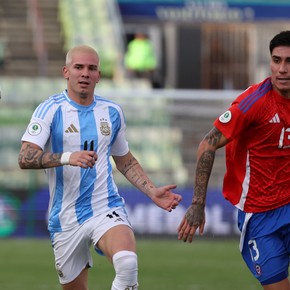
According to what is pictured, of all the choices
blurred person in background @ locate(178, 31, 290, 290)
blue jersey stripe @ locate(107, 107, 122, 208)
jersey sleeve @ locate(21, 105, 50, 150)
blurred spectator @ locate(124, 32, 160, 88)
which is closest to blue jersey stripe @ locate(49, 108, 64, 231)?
jersey sleeve @ locate(21, 105, 50, 150)

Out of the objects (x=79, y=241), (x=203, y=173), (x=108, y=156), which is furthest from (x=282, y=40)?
(x=79, y=241)

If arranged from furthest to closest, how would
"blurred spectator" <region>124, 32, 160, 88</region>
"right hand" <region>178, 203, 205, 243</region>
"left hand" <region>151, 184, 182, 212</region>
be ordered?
"blurred spectator" <region>124, 32, 160, 88</region>
"left hand" <region>151, 184, 182, 212</region>
"right hand" <region>178, 203, 205, 243</region>

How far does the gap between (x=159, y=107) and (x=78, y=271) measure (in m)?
11.6

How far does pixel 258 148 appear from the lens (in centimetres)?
869

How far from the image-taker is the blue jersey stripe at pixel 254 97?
8.51m

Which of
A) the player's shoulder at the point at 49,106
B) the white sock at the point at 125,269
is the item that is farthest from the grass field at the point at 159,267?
the white sock at the point at 125,269

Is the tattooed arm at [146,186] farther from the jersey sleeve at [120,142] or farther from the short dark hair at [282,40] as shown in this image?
the short dark hair at [282,40]

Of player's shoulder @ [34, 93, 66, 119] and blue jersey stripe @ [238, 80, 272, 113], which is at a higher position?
blue jersey stripe @ [238, 80, 272, 113]

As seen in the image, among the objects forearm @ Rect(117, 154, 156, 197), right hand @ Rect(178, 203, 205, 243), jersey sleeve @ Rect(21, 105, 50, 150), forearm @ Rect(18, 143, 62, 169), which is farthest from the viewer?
forearm @ Rect(117, 154, 156, 197)

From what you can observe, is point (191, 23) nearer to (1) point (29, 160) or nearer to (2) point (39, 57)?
(2) point (39, 57)

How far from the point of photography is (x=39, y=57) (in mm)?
26734

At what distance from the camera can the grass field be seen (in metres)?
13.6

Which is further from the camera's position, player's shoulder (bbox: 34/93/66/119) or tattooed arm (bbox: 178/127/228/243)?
player's shoulder (bbox: 34/93/66/119)

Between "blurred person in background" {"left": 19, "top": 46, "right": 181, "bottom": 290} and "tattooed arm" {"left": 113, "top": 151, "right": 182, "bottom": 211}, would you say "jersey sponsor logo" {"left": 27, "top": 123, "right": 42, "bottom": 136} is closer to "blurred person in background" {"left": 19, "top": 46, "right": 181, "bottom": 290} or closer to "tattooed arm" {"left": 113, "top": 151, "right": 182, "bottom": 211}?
"blurred person in background" {"left": 19, "top": 46, "right": 181, "bottom": 290}
